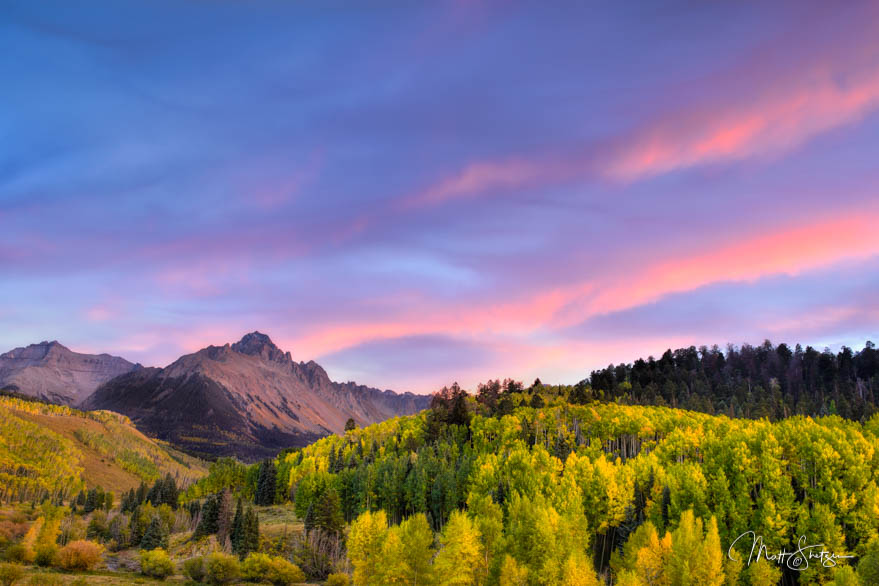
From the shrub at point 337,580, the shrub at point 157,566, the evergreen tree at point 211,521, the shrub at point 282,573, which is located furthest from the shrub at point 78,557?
the shrub at point 337,580

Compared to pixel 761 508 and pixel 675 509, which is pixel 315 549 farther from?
pixel 761 508

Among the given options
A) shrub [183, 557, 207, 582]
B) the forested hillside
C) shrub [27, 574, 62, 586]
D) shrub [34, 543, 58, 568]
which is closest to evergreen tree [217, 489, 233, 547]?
the forested hillside

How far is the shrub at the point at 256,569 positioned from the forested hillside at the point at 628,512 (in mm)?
9067

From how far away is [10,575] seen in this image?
80000 millimetres

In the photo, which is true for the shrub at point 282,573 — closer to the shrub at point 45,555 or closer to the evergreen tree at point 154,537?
the shrub at point 45,555

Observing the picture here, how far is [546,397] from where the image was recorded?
628 ft

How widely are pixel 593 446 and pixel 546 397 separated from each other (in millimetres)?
57634

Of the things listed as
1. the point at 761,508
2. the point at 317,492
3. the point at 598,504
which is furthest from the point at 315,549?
the point at 761,508

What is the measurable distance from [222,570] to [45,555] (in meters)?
39.5

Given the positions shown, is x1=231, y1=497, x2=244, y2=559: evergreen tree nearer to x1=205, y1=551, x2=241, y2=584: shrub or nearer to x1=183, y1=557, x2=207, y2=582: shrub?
x1=183, y1=557, x2=207, y2=582: shrub

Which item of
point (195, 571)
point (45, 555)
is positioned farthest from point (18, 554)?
point (195, 571)

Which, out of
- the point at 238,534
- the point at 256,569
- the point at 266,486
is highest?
the point at 238,534

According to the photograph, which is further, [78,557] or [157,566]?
[78,557]

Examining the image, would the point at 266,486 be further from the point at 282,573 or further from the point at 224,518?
the point at 282,573
